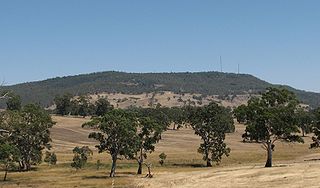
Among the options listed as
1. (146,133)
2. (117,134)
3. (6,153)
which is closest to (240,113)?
(146,133)

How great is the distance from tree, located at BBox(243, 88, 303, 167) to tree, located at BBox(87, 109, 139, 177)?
60.3 feet

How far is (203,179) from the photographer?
6625cm

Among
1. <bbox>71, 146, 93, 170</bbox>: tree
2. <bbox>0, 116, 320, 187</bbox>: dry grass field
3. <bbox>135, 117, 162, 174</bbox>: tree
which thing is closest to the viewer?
<bbox>0, 116, 320, 187</bbox>: dry grass field

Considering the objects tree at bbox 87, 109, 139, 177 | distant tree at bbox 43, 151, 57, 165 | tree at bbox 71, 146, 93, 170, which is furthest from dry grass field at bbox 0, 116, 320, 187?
tree at bbox 87, 109, 139, 177

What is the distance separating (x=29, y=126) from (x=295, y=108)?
51472 millimetres

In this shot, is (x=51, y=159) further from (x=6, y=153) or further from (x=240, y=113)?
(x=240, y=113)

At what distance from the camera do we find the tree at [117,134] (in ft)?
259

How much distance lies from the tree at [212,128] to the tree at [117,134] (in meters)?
25.9

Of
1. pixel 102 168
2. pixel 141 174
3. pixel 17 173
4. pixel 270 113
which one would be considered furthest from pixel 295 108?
pixel 17 173

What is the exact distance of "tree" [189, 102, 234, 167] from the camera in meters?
104

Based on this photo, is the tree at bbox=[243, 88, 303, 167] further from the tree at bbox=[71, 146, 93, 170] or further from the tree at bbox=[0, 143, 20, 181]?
the tree at bbox=[0, 143, 20, 181]

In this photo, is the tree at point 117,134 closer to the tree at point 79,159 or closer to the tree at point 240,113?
the tree at point 79,159

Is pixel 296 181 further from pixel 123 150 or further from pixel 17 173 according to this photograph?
pixel 17 173

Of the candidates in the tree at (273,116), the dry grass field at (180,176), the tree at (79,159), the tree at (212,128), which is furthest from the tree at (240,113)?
the tree at (79,159)
